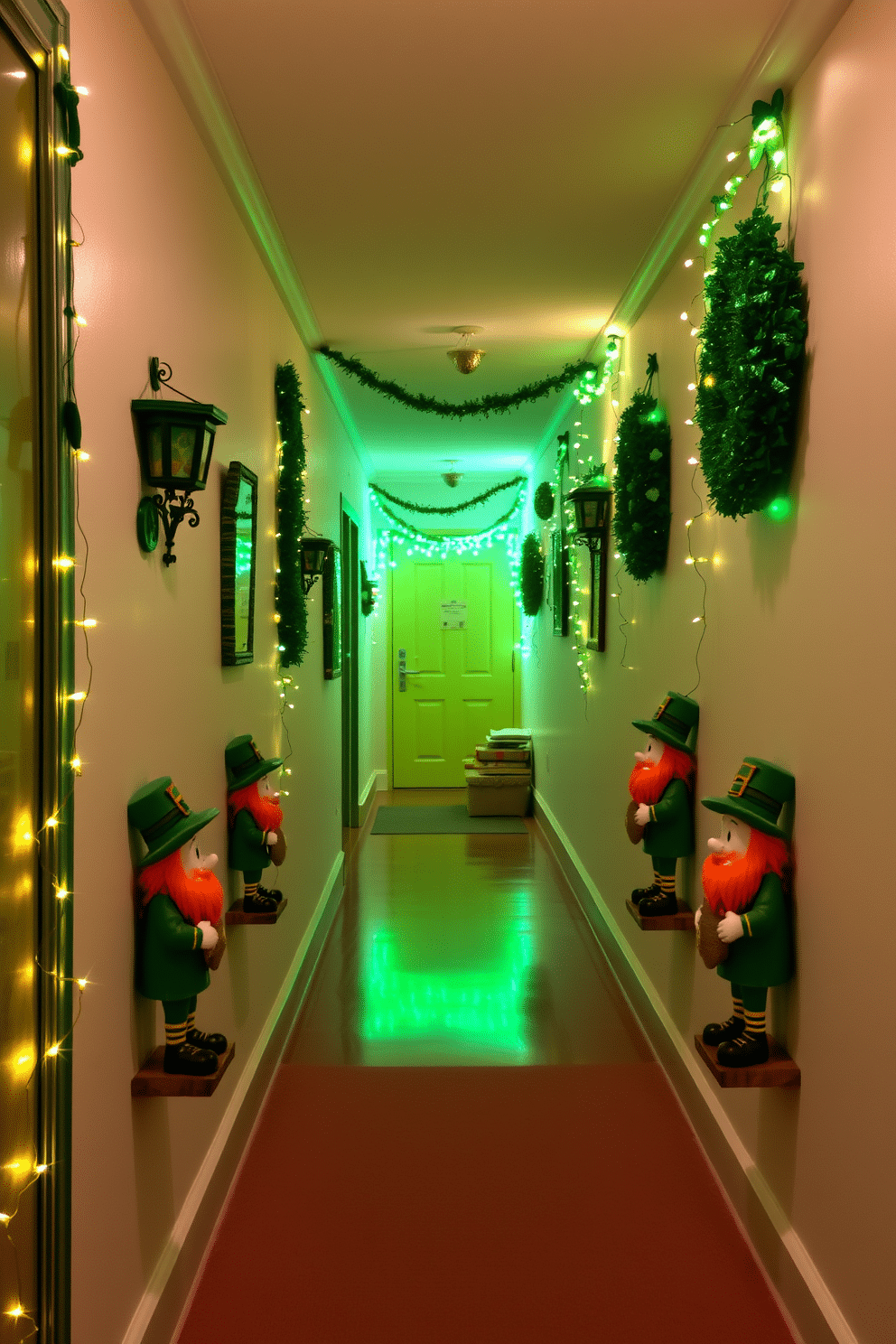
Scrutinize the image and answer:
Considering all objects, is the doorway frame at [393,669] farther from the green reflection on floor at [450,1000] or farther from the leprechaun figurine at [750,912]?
the leprechaun figurine at [750,912]

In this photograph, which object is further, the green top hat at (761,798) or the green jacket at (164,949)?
the green top hat at (761,798)

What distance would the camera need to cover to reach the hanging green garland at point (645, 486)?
3236 mm

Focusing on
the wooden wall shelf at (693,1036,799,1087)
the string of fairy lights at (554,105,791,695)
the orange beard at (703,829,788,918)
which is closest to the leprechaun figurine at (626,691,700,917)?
the string of fairy lights at (554,105,791,695)

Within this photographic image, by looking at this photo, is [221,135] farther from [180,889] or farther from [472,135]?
[180,889]

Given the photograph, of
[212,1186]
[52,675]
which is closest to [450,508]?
[212,1186]

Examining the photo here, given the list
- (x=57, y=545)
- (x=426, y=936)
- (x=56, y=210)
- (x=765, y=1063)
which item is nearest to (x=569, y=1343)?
(x=765, y=1063)

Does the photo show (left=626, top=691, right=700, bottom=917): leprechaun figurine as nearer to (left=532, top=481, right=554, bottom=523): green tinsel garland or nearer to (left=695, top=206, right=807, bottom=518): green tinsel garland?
(left=695, top=206, right=807, bottom=518): green tinsel garland

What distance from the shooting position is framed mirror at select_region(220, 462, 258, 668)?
2.62 meters

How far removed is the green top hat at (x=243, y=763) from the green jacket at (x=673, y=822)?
111cm

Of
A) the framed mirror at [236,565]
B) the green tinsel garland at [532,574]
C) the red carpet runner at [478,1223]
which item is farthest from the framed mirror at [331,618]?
the green tinsel garland at [532,574]

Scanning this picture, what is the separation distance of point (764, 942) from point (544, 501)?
4852mm

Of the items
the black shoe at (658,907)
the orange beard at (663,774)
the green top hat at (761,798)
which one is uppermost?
the green top hat at (761,798)

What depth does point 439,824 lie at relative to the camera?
716 cm

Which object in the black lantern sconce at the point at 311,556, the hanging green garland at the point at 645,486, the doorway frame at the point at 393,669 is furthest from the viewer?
the doorway frame at the point at 393,669
